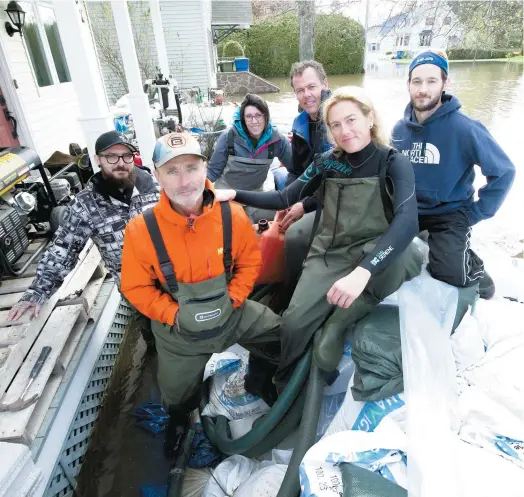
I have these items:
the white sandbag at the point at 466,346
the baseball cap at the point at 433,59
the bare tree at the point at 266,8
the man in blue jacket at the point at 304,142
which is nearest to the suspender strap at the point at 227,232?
the man in blue jacket at the point at 304,142

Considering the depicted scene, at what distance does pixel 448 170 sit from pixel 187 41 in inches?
534

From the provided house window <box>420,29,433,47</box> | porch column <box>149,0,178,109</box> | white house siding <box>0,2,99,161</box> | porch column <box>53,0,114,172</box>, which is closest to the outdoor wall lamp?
white house siding <box>0,2,99,161</box>

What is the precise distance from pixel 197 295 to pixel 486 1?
738 centimetres

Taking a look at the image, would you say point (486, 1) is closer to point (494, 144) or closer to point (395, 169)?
point (494, 144)

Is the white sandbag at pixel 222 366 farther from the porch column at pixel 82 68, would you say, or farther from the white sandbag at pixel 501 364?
the porch column at pixel 82 68

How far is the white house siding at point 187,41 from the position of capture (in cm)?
1299

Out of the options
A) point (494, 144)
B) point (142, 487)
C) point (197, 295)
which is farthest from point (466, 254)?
point (142, 487)

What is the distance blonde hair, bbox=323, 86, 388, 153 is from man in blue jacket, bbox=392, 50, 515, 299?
433 millimetres

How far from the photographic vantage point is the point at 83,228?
232 cm

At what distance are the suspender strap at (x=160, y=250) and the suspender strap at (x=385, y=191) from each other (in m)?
1.04

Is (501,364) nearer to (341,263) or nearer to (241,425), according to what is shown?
(341,263)

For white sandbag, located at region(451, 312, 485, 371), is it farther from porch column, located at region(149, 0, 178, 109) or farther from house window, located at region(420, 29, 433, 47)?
porch column, located at region(149, 0, 178, 109)

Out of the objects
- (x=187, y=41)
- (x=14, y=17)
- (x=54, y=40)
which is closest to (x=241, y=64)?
(x=187, y=41)

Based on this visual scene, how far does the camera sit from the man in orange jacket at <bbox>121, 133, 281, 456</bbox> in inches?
70.6
